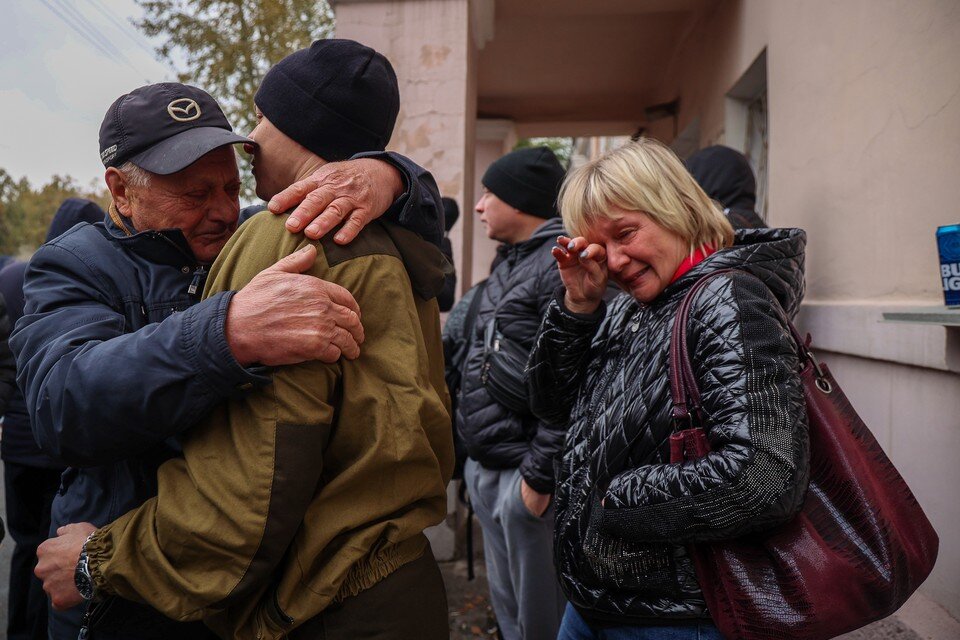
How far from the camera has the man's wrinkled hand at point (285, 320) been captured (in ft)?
3.85

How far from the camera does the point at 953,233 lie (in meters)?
1.71

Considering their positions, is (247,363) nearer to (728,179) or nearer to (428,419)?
(428,419)

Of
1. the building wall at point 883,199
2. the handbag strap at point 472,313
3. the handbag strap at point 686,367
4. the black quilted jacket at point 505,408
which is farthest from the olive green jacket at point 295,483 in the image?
the handbag strap at point 472,313

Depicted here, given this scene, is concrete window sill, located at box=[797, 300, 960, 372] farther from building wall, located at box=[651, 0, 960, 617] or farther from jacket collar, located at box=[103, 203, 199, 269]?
jacket collar, located at box=[103, 203, 199, 269]

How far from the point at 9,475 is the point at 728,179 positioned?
3.45m

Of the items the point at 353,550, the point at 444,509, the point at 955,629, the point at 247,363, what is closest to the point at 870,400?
the point at 955,629

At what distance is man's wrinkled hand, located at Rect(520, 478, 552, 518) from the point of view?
254 centimetres

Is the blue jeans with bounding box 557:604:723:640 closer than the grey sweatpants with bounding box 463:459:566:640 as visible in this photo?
Yes

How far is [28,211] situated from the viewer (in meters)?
11.1

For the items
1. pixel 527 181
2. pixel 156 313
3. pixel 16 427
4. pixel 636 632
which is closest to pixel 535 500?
pixel 636 632

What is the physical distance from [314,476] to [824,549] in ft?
3.07

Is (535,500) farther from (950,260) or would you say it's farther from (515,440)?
(950,260)

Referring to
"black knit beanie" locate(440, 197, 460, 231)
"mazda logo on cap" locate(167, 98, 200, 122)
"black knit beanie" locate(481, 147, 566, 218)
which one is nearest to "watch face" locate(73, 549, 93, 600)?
"mazda logo on cap" locate(167, 98, 200, 122)

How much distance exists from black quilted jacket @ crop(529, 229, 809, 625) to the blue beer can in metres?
0.47
